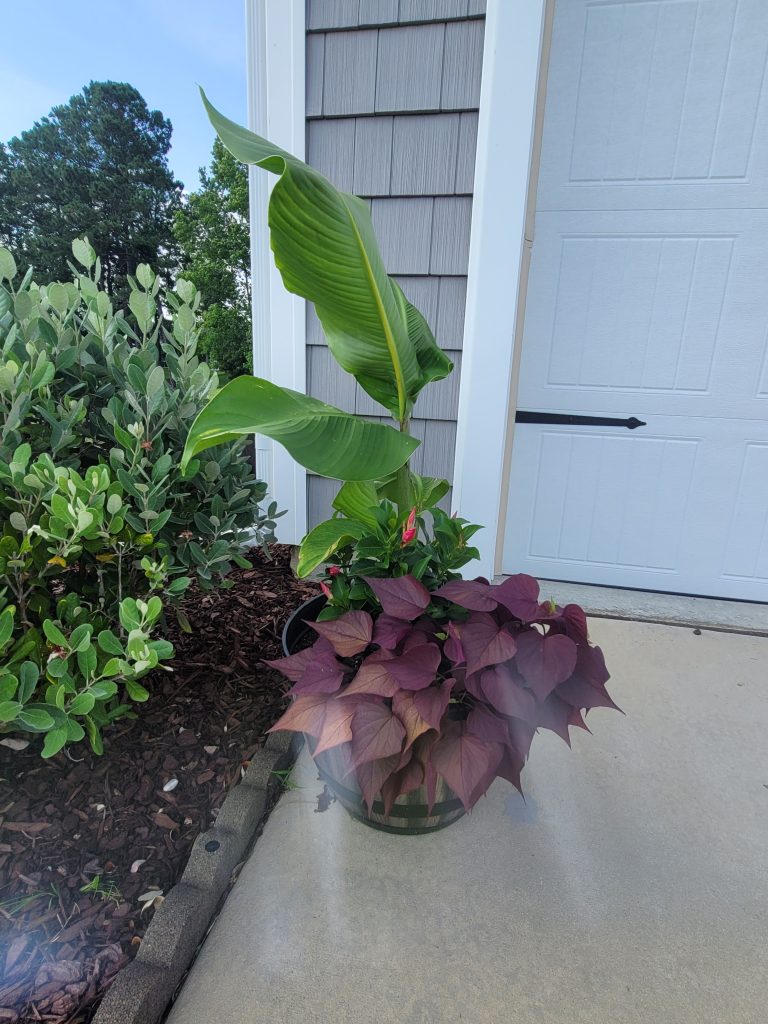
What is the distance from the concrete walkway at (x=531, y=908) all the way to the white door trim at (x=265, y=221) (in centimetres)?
111

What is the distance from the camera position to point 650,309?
2.30 metres

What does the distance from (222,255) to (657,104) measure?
31.3ft

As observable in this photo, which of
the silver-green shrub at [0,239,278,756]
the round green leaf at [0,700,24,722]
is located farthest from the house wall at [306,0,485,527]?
the round green leaf at [0,700,24,722]

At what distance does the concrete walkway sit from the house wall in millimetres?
1302

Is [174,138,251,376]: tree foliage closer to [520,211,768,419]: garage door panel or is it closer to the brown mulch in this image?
[520,211,768,419]: garage door panel

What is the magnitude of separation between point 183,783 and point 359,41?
222 cm

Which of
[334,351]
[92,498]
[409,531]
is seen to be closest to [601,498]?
[409,531]

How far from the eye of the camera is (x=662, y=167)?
217 centimetres

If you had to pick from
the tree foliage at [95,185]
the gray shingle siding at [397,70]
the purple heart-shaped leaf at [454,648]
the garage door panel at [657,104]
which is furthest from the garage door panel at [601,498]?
the tree foliage at [95,185]

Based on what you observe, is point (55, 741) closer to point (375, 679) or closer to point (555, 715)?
point (375, 679)

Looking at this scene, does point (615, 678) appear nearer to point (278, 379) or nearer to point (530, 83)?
point (278, 379)

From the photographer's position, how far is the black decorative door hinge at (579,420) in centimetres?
240

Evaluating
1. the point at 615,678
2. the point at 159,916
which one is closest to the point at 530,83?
the point at 615,678

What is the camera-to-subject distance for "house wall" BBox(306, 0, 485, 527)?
1.79 metres
